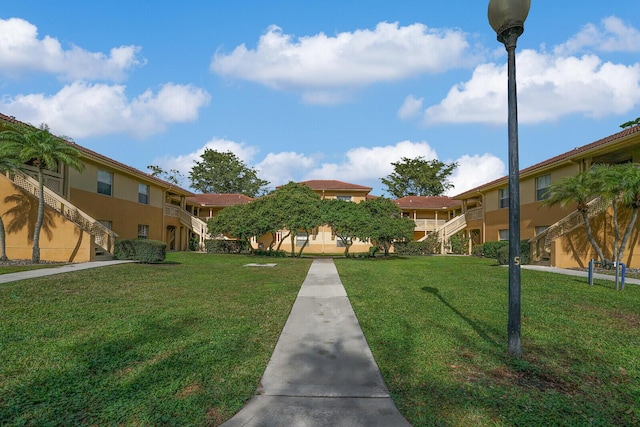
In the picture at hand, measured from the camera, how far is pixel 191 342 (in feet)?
16.7

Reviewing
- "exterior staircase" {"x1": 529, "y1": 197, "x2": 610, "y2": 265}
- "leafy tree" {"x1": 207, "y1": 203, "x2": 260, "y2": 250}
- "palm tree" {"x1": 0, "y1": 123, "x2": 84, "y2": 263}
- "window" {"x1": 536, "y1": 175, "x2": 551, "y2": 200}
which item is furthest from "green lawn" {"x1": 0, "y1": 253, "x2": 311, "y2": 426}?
"window" {"x1": 536, "y1": 175, "x2": 551, "y2": 200}

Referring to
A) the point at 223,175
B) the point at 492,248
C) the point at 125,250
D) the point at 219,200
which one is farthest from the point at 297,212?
the point at 223,175

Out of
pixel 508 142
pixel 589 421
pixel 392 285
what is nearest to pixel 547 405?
pixel 589 421

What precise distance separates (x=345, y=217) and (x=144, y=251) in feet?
38.0

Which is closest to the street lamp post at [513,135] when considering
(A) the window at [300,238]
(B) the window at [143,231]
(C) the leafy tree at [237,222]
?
(C) the leafy tree at [237,222]

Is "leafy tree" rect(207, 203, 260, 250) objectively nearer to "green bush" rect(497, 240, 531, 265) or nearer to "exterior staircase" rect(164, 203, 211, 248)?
"exterior staircase" rect(164, 203, 211, 248)

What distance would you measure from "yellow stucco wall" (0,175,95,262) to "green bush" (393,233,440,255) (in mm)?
23059

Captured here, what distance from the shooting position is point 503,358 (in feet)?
15.1

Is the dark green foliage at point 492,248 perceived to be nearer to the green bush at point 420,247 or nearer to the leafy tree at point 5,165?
the green bush at point 420,247

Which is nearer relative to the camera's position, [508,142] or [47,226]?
[508,142]

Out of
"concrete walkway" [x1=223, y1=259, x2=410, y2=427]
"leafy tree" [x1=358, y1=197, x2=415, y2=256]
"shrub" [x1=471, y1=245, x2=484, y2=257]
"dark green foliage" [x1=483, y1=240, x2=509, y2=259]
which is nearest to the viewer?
"concrete walkway" [x1=223, y1=259, x2=410, y2=427]

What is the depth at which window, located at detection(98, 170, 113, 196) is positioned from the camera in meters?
21.6

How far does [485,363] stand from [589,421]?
135 centimetres

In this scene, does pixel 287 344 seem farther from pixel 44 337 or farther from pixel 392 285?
pixel 392 285
